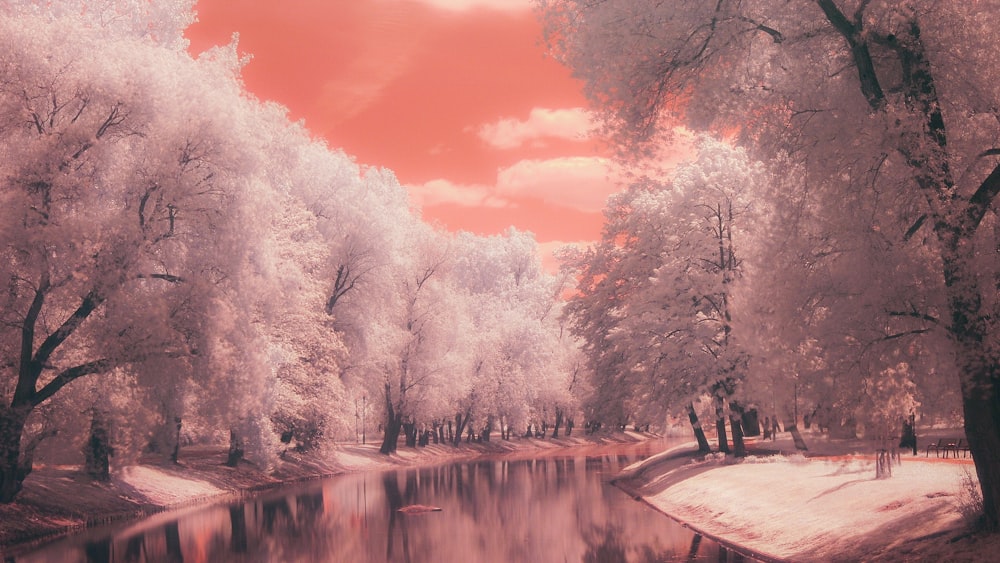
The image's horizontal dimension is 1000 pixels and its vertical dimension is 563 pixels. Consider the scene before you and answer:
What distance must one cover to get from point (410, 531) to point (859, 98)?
18637mm

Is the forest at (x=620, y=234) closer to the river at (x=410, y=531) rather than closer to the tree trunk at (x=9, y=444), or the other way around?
the tree trunk at (x=9, y=444)

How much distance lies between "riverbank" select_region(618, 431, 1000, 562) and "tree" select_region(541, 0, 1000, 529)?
1.65m

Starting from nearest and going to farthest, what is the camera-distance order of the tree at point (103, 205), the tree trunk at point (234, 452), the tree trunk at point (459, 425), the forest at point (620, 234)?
the forest at point (620, 234)
the tree at point (103, 205)
the tree trunk at point (234, 452)
the tree trunk at point (459, 425)

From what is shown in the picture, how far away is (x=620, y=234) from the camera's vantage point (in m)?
48.1

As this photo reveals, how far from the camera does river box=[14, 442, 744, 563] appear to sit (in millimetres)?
21828

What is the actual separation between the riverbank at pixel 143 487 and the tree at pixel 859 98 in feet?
67.6

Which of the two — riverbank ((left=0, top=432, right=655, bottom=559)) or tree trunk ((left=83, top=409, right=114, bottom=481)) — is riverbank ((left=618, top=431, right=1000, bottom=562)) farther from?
tree trunk ((left=83, top=409, right=114, bottom=481))

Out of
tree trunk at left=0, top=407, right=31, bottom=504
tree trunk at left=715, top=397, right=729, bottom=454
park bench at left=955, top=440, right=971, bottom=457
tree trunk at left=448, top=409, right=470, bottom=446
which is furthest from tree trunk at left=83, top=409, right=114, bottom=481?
tree trunk at left=448, top=409, right=470, bottom=446

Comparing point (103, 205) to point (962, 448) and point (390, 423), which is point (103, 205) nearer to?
point (962, 448)

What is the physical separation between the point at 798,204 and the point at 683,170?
23709 millimetres

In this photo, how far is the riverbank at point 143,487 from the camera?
26.3 m

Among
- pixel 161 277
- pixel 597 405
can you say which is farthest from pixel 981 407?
pixel 597 405

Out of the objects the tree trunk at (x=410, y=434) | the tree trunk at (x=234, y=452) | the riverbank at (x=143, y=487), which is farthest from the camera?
the tree trunk at (x=410, y=434)

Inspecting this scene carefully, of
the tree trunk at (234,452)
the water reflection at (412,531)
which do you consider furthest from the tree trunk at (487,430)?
the water reflection at (412,531)
